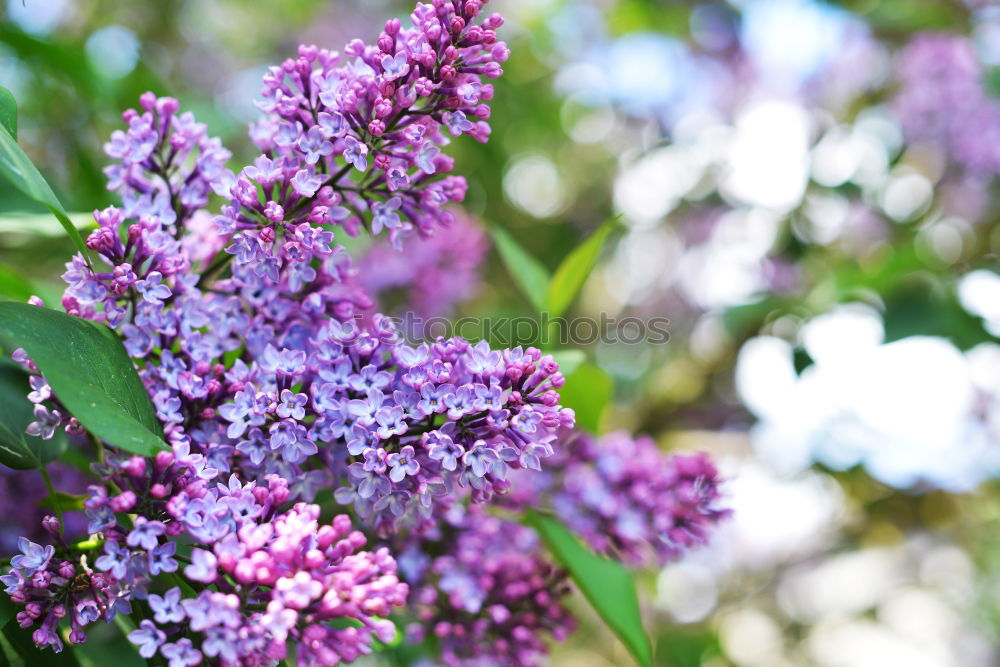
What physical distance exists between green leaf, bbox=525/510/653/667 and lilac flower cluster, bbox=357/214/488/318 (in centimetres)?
87

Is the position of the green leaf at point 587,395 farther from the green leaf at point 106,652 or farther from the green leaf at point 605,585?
the green leaf at point 106,652

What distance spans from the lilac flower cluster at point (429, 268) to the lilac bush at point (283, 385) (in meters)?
0.91

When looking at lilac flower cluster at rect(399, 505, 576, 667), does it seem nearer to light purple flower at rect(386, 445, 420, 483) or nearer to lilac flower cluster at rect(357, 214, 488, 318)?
light purple flower at rect(386, 445, 420, 483)

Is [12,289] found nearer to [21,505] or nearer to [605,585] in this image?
[21,505]

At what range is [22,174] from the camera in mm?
719

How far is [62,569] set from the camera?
777 mm

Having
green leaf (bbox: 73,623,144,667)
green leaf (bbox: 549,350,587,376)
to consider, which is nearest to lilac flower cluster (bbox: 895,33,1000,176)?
green leaf (bbox: 549,350,587,376)

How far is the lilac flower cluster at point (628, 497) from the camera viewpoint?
1185mm

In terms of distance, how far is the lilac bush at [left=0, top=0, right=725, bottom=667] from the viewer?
2.43 feet

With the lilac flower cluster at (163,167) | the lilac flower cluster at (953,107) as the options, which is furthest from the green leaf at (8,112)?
the lilac flower cluster at (953,107)

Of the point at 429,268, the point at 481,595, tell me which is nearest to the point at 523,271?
the point at 481,595

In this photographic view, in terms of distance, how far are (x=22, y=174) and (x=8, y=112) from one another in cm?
17

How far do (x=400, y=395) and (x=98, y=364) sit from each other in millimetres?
276

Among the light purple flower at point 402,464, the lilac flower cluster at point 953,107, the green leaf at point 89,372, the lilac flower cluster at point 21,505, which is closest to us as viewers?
the green leaf at point 89,372
